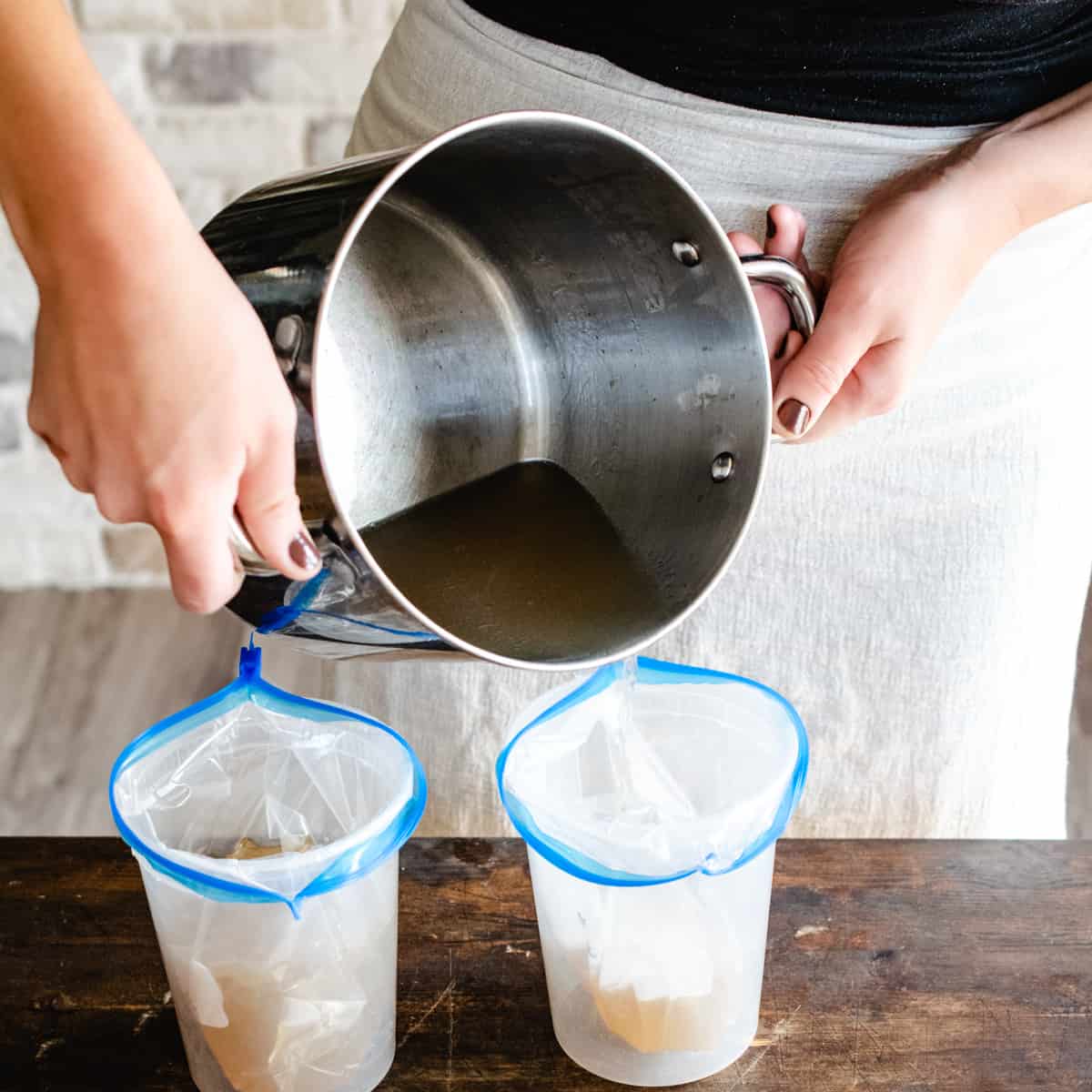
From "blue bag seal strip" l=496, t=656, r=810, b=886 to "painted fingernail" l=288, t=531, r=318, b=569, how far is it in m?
0.16

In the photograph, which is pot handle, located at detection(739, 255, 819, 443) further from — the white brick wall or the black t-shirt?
the white brick wall

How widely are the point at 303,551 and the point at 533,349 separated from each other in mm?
224

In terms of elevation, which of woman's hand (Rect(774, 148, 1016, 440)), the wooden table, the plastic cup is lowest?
the wooden table

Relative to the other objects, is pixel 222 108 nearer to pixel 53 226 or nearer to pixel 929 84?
pixel 929 84

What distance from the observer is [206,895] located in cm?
56

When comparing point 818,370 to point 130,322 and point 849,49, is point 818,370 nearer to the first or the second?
point 849,49

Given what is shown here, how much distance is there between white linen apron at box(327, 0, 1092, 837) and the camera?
761 millimetres

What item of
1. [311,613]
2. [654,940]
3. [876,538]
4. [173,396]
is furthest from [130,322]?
[876,538]

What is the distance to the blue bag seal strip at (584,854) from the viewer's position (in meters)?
0.58

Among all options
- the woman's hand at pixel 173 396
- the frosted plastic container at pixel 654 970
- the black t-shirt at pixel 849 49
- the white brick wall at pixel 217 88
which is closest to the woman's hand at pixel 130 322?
the woman's hand at pixel 173 396

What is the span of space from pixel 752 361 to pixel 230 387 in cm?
24

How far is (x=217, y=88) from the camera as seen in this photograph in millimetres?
1589

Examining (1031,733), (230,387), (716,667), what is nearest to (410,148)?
(230,387)

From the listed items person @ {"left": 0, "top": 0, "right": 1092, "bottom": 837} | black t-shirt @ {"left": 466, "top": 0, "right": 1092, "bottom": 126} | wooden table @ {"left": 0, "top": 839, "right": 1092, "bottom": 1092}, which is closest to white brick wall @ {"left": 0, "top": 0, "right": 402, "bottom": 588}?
person @ {"left": 0, "top": 0, "right": 1092, "bottom": 837}
